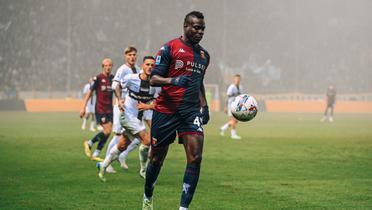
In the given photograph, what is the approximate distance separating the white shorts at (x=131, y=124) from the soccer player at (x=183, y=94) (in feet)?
11.9

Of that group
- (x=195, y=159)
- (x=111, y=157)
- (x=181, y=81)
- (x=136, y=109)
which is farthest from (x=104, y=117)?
(x=181, y=81)

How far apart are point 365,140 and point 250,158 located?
7221 mm

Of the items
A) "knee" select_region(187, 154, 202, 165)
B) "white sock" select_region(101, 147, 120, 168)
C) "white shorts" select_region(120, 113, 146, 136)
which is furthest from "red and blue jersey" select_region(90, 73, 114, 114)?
"knee" select_region(187, 154, 202, 165)

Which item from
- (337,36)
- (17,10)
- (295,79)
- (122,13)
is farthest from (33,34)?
(337,36)

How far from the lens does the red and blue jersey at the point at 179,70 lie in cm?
731

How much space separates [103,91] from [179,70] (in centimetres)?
749

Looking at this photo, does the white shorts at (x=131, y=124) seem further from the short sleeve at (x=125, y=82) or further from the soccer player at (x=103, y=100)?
the soccer player at (x=103, y=100)

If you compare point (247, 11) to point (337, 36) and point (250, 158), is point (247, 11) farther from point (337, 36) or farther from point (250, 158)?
point (250, 158)

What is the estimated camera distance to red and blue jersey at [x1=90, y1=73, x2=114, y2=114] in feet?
47.6

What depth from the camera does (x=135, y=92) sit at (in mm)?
11461

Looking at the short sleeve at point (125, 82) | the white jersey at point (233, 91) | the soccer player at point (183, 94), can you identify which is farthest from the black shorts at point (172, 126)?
the white jersey at point (233, 91)

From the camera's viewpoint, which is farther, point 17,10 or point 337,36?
point 337,36

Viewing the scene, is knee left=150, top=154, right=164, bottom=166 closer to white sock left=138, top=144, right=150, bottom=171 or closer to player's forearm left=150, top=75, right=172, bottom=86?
player's forearm left=150, top=75, right=172, bottom=86

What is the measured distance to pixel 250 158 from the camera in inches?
580
